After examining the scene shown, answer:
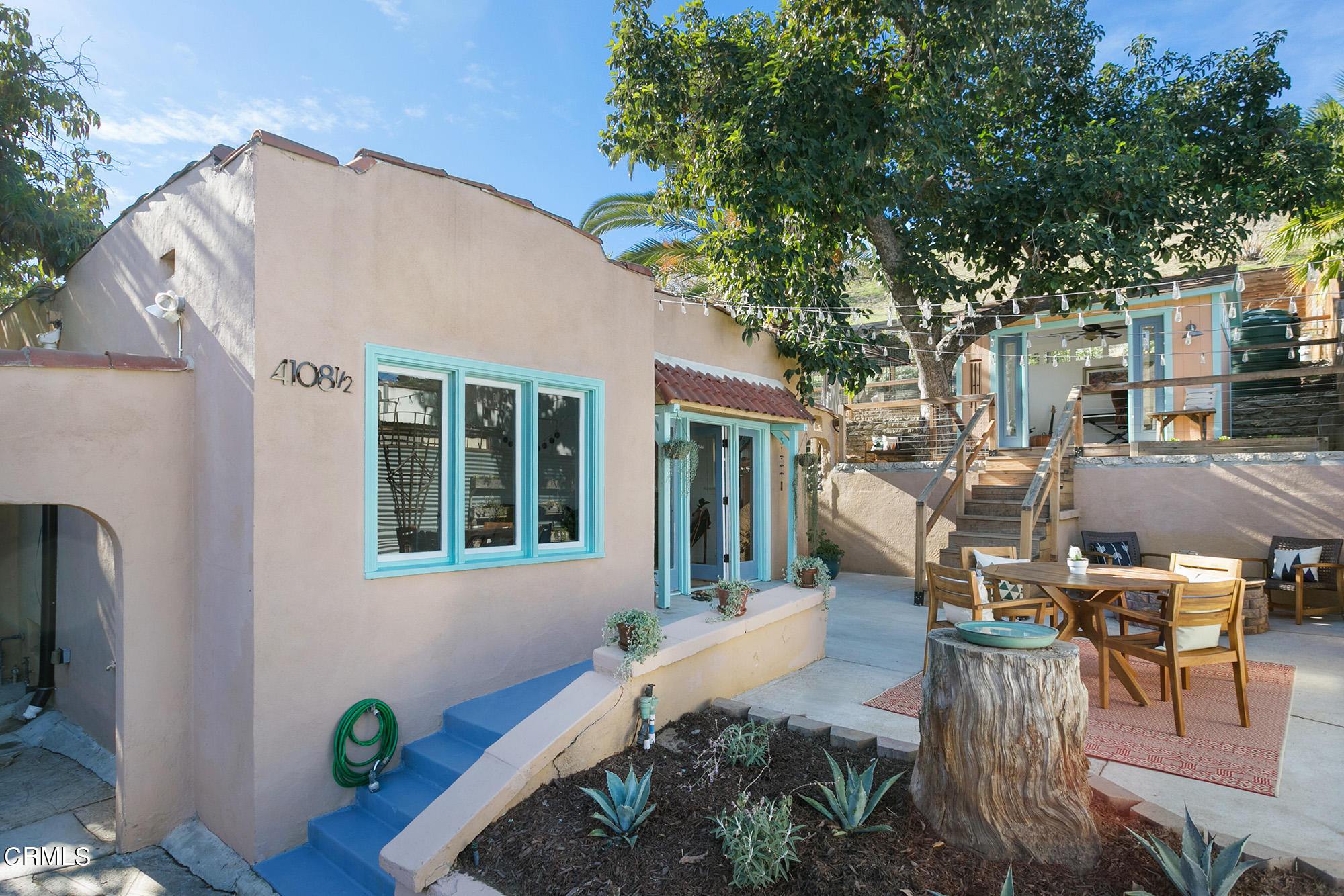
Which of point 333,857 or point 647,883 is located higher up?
point 647,883

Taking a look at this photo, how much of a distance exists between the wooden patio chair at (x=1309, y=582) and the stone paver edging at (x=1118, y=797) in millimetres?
6479

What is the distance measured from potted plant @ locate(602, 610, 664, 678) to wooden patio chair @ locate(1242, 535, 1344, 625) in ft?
24.7

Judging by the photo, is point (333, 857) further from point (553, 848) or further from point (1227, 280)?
point (1227, 280)

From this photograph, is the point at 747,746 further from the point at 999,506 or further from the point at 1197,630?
the point at 999,506

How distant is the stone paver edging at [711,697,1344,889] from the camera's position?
2.69 m

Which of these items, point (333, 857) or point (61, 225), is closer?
point (333, 857)

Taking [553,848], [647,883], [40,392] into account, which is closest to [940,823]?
[647,883]

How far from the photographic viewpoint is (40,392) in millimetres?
4031

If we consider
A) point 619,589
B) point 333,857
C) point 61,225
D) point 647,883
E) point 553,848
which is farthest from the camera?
point 61,225

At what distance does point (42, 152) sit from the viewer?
8359mm

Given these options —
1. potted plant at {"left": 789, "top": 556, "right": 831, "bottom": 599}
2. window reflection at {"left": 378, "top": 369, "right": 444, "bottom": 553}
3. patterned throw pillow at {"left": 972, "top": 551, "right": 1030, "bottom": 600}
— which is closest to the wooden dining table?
patterned throw pillow at {"left": 972, "top": 551, "right": 1030, "bottom": 600}

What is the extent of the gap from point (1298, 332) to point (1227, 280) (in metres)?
2.40

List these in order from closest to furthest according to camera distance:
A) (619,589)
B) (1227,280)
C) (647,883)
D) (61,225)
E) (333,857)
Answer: (647,883)
(333,857)
(619,589)
(61,225)
(1227,280)

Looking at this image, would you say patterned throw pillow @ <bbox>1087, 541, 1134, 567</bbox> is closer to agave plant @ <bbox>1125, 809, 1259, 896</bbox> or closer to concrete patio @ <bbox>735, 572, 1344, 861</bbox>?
concrete patio @ <bbox>735, 572, 1344, 861</bbox>
